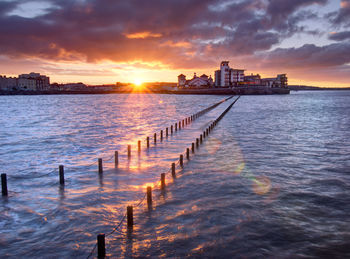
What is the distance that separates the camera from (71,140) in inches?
1283

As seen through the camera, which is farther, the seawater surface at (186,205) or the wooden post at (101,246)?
the seawater surface at (186,205)

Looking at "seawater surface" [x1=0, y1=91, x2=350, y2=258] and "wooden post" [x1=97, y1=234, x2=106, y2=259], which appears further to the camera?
"seawater surface" [x1=0, y1=91, x2=350, y2=258]

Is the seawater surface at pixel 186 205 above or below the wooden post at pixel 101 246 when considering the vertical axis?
below

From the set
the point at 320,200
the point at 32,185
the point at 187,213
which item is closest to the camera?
the point at 187,213

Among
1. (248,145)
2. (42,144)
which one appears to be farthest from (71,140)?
(248,145)

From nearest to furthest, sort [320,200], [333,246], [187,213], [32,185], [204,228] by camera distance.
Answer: [333,246], [204,228], [187,213], [320,200], [32,185]

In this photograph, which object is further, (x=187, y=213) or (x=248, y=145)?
(x=248, y=145)

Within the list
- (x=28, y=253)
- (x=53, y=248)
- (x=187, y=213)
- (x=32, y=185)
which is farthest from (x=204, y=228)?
(x=32, y=185)

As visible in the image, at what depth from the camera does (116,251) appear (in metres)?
8.91

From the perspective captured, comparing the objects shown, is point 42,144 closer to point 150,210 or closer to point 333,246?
point 150,210

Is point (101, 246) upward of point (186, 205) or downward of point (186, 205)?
upward

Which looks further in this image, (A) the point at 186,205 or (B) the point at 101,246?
(A) the point at 186,205

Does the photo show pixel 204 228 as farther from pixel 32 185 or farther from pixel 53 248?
pixel 32 185

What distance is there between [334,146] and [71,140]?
2820 centimetres
